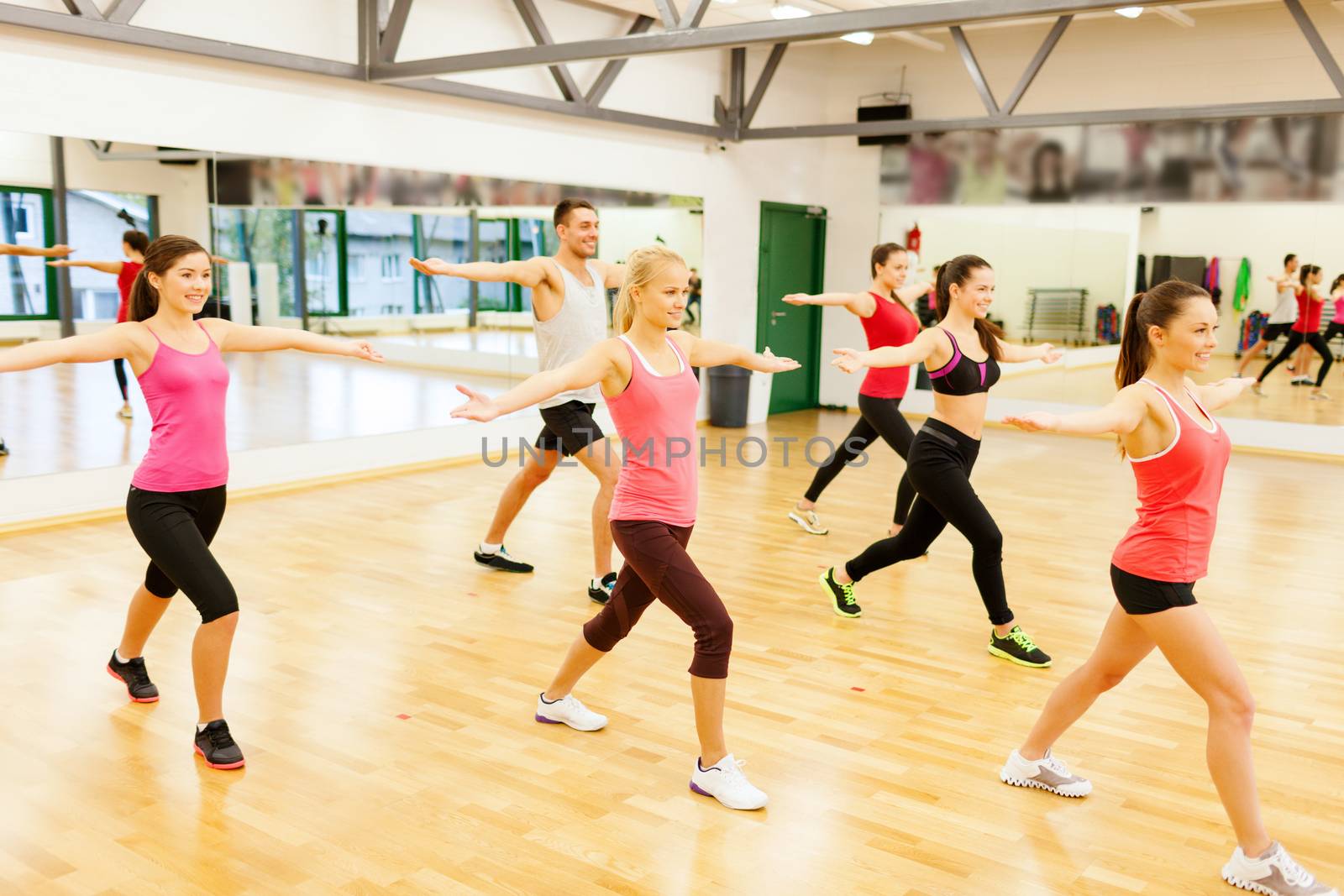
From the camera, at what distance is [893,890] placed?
264 cm

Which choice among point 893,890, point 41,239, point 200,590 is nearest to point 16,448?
point 41,239

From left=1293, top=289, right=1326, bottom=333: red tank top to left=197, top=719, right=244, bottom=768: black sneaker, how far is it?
30.5ft

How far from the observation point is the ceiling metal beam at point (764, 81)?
9.84 m

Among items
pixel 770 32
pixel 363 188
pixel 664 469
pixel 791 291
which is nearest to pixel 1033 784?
pixel 664 469

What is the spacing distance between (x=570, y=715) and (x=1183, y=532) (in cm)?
186

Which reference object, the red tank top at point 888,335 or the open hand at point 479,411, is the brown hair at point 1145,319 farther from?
the red tank top at point 888,335

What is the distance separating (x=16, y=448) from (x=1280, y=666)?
6061 mm

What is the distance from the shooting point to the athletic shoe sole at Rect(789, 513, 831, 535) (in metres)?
6.31

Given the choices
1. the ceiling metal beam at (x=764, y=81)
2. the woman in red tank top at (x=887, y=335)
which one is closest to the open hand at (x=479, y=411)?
the woman in red tank top at (x=887, y=335)

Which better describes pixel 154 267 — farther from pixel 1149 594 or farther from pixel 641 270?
pixel 1149 594

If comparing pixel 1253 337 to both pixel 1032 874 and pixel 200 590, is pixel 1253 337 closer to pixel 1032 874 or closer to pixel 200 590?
pixel 1032 874

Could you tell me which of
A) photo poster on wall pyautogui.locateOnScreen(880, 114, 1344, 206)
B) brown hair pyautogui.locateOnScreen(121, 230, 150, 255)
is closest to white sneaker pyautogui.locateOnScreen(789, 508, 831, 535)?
brown hair pyautogui.locateOnScreen(121, 230, 150, 255)

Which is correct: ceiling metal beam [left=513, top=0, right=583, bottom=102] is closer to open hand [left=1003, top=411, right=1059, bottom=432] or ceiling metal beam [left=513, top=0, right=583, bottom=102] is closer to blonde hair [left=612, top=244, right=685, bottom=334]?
blonde hair [left=612, top=244, right=685, bottom=334]

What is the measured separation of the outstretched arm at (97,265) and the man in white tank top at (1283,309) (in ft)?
28.9
